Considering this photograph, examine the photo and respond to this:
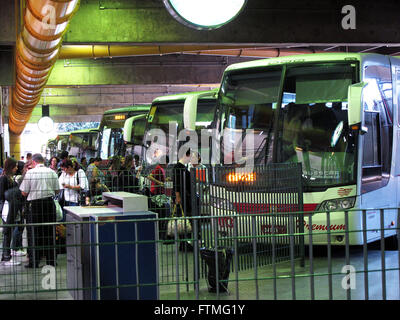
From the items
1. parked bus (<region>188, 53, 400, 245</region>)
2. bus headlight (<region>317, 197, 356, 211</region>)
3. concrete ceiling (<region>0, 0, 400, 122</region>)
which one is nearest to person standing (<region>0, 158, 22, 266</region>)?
concrete ceiling (<region>0, 0, 400, 122</region>)

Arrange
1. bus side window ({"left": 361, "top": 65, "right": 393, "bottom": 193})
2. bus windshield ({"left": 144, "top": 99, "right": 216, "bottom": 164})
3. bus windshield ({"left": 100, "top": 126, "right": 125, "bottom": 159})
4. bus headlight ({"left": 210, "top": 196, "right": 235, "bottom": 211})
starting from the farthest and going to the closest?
bus windshield ({"left": 100, "top": 126, "right": 125, "bottom": 159}) → bus windshield ({"left": 144, "top": 99, "right": 216, "bottom": 164}) → bus side window ({"left": 361, "top": 65, "right": 393, "bottom": 193}) → bus headlight ({"left": 210, "top": 196, "right": 235, "bottom": 211})

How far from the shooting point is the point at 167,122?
17812 millimetres

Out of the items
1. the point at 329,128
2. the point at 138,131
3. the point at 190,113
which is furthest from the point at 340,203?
the point at 138,131

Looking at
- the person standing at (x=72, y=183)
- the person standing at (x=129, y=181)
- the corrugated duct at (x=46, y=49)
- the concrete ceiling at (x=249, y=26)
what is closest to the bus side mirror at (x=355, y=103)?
the person standing at (x=129, y=181)

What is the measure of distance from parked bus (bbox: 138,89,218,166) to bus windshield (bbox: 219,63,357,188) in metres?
6.12

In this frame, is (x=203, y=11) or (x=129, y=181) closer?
(x=203, y=11)

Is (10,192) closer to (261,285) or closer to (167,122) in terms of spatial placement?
(261,285)

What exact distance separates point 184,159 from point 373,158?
3.06 m

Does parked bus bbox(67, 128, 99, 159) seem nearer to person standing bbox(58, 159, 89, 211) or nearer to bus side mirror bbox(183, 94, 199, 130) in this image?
person standing bbox(58, 159, 89, 211)

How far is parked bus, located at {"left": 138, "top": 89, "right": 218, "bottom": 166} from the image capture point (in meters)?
17.4

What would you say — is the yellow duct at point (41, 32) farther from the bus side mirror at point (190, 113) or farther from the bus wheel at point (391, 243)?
the bus wheel at point (391, 243)

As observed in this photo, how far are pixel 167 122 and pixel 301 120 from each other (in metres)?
7.68

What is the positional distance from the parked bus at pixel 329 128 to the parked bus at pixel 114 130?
13052mm
